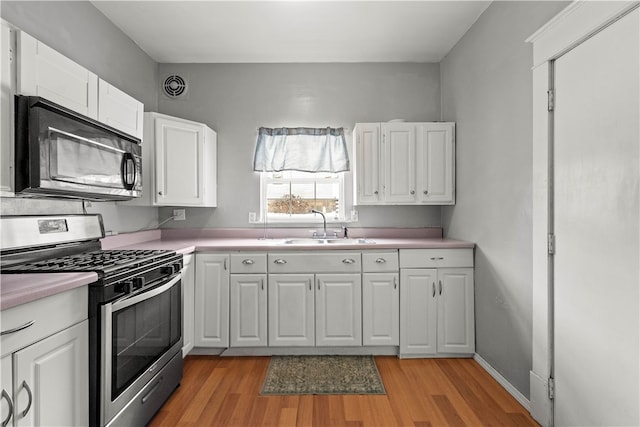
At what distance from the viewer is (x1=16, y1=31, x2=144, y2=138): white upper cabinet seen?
1.59 meters

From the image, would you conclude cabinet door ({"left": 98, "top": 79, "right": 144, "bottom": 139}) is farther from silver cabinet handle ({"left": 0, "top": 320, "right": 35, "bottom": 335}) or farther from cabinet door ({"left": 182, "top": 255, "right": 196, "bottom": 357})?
silver cabinet handle ({"left": 0, "top": 320, "right": 35, "bottom": 335})

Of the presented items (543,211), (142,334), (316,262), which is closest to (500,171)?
(543,211)

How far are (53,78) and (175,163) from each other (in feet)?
4.42

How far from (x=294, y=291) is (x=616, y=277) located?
206 cm

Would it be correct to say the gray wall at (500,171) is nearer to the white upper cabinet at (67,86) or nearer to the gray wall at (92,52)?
the white upper cabinet at (67,86)

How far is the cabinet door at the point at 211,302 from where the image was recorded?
2.88 meters

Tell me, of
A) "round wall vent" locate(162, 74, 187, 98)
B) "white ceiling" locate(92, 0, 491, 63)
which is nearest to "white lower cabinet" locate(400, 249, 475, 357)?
"white ceiling" locate(92, 0, 491, 63)

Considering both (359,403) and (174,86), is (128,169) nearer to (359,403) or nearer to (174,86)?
(174,86)

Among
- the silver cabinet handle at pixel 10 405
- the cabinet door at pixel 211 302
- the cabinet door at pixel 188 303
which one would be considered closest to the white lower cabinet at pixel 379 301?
the cabinet door at pixel 211 302

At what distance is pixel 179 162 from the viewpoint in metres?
3.10

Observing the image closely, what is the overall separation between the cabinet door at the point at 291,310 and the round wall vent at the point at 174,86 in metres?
2.14

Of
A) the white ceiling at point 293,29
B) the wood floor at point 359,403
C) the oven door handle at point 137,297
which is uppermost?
the white ceiling at point 293,29

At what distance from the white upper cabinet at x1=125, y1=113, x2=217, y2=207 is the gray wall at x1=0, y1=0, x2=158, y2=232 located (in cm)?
32

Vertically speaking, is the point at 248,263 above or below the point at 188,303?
above
